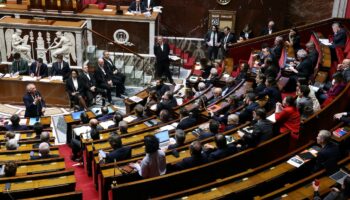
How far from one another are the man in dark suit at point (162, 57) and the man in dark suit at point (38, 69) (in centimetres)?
285

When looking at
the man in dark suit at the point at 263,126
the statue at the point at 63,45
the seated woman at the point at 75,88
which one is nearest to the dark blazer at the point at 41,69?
the statue at the point at 63,45

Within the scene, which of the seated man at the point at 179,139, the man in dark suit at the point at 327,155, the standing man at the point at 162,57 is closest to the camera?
the man in dark suit at the point at 327,155

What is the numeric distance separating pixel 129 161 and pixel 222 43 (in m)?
7.56

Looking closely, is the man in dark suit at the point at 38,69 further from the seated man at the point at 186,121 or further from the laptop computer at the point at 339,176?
the laptop computer at the point at 339,176

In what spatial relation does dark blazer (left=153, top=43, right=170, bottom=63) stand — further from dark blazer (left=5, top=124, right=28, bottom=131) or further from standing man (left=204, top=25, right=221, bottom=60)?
dark blazer (left=5, top=124, right=28, bottom=131)

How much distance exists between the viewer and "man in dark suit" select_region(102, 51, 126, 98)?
1164 centimetres

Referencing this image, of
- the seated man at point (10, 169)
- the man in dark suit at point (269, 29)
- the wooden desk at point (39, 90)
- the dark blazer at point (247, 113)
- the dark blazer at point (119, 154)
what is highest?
the man in dark suit at point (269, 29)

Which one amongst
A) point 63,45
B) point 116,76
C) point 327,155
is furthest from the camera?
point 116,76

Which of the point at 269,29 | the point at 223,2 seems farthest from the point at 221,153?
the point at 223,2

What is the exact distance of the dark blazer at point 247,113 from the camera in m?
7.84

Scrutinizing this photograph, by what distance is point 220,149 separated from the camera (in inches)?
254

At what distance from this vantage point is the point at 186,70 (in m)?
13.6

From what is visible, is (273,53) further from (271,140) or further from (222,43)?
(271,140)

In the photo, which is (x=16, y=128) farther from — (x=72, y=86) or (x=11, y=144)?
(x=72, y=86)
